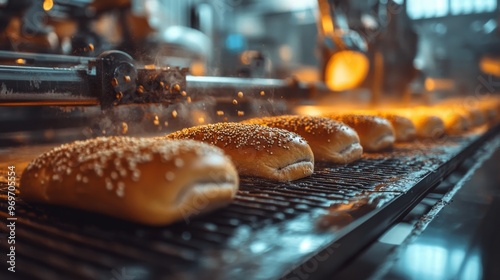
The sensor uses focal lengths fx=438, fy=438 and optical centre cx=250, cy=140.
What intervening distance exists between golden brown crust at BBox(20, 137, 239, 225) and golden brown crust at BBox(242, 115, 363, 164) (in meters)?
0.85

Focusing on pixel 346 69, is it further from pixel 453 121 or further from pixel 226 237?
pixel 226 237

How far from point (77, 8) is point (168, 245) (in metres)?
3.32

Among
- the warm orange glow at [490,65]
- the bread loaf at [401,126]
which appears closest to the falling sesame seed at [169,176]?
the bread loaf at [401,126]

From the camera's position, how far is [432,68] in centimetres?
908

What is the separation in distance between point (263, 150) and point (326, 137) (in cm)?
50

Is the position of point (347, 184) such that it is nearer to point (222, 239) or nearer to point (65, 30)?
point (222, 239)

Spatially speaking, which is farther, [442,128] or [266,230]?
[442,128]

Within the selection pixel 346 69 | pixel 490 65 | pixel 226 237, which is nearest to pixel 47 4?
pixel 226 237

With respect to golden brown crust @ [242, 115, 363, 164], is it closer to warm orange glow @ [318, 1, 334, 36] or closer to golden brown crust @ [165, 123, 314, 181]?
golden brown crust @ [165, 123, 314, 181]

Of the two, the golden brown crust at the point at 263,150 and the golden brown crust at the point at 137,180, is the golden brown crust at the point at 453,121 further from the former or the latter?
the golden brown crust at the point at 137,180

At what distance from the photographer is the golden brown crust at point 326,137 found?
2.01 m

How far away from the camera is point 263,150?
1.65 m

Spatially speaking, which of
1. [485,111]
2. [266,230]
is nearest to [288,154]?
[266,230]

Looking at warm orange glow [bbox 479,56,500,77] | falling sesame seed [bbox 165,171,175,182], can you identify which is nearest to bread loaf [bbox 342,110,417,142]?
falling sesame seed [bbox 165,171,175,182]
